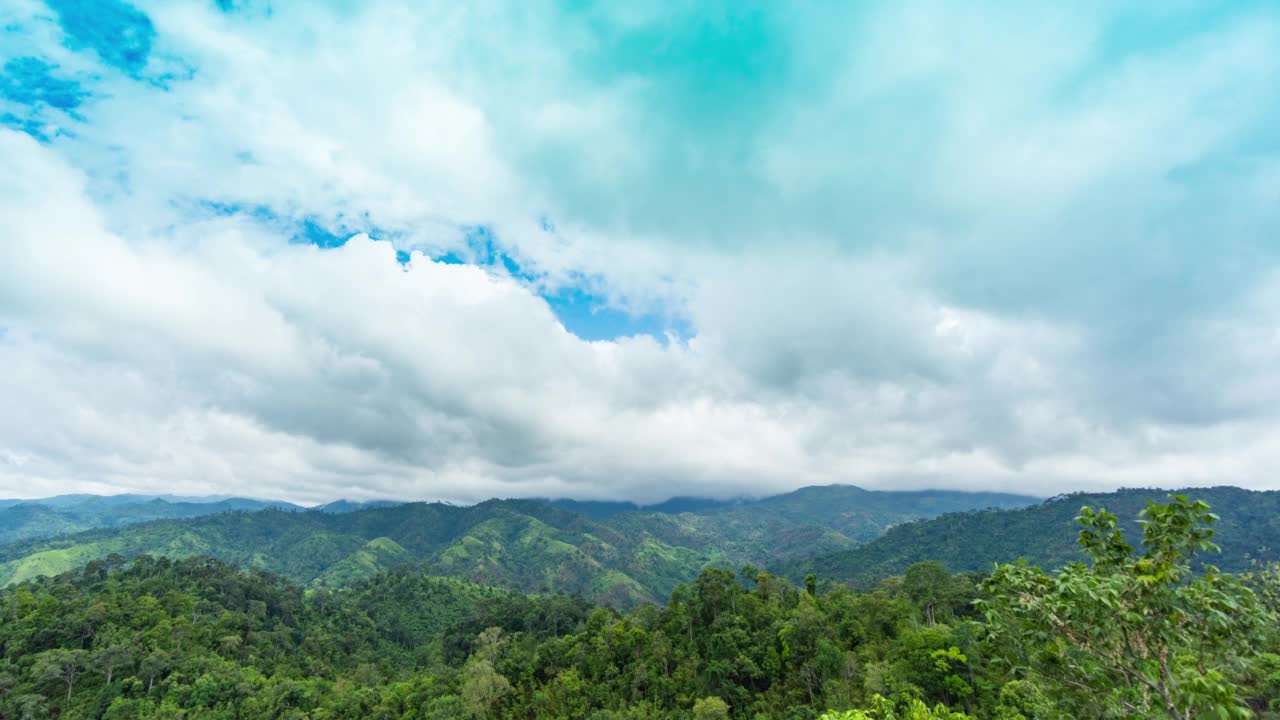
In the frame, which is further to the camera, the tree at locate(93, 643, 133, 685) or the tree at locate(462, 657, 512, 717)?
the tree at locate(93, 643, 133, 685)

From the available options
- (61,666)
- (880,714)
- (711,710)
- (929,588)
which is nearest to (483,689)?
(711,710)

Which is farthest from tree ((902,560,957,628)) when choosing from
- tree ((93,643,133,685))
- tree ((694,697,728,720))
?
tree ((93,643,133,685))

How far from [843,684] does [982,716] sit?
12.8 meters

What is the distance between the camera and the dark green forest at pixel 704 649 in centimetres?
893

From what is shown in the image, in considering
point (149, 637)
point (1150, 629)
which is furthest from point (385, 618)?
point (1150, 629)

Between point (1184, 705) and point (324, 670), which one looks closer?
point (1184, 705)

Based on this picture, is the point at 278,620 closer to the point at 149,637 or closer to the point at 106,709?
the point at 149,637

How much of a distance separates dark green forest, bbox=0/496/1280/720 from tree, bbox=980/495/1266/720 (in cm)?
4

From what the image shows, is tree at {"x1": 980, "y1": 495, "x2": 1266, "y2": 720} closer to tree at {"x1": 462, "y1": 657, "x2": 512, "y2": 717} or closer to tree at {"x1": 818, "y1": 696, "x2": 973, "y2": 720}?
tree at {"x1": 818, "y1": 696, "x2": 973, "y2": 720}

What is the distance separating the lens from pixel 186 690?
70062 millimetres

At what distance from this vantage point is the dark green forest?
893 cm

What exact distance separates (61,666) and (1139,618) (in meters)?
113

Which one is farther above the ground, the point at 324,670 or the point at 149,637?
the point at 149,637

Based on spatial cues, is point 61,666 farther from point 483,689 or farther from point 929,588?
point 929,588
